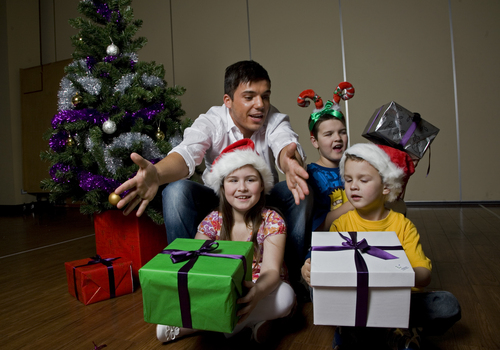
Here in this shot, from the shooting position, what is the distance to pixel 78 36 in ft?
6.77

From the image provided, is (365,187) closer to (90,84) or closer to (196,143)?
(196,143)

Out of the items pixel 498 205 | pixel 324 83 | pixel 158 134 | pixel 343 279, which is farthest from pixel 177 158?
pixel 498 205

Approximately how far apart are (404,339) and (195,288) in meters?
0.62

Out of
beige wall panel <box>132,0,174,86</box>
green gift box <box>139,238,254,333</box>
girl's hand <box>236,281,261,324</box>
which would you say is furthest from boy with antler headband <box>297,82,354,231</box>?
beige wall panel <box>132,0,174,86</box>

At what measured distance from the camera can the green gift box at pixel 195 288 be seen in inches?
34.9

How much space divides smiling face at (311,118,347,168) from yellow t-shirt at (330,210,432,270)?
53 cm

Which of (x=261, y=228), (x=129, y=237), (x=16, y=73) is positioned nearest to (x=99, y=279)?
(x=129, y=237)

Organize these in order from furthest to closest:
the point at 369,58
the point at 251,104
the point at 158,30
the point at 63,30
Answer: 1. the point at 63,30
2. the point at 158,30
3. the point at 369,58
4. the point at 251,104

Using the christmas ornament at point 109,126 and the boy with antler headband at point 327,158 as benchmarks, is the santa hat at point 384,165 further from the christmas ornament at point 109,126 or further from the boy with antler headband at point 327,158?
the christmas ornament at point 109,126

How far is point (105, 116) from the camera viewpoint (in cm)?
190

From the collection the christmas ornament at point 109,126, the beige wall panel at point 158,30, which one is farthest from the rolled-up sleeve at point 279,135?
the beige wall panel at point 158,30

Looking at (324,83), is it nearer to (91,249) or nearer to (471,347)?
Result: (91,249)

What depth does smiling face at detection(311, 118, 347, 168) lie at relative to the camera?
1.75 m

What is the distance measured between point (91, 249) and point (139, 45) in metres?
1.45
